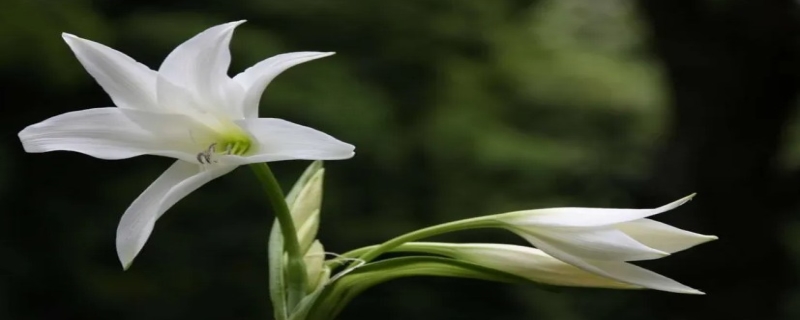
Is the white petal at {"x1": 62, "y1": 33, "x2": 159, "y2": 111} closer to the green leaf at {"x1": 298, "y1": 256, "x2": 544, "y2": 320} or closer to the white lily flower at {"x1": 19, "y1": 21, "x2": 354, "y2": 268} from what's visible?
the white lily flower at {"x1": 19, "y1": 21, "x2": 354, "y2": 268}

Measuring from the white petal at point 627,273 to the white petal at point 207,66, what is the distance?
17cm

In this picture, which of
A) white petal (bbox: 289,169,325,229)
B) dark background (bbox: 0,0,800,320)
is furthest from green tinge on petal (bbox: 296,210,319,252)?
dark background (bbox: 0,0,800,320)

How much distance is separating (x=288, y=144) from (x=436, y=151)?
113cm

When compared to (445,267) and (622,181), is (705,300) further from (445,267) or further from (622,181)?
(445,267)

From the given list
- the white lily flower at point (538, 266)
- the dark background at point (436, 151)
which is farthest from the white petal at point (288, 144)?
the dark background at point (436, 151)

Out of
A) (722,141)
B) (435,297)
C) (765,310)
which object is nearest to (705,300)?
(765,310)

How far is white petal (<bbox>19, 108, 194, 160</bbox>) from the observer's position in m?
0.38

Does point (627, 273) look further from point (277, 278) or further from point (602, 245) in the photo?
point (277, 278)

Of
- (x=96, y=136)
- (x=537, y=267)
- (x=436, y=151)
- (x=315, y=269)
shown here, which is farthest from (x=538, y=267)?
(x=436, y=151)

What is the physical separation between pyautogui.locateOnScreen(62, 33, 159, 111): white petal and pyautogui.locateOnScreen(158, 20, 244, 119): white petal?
0.04 ft

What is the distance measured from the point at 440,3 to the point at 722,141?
54 cm

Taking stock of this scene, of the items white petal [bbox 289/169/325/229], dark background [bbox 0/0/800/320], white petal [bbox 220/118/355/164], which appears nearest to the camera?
white petal [bbox 220/118/355/164]

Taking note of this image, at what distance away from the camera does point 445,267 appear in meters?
0.43

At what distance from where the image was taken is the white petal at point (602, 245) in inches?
15.3
